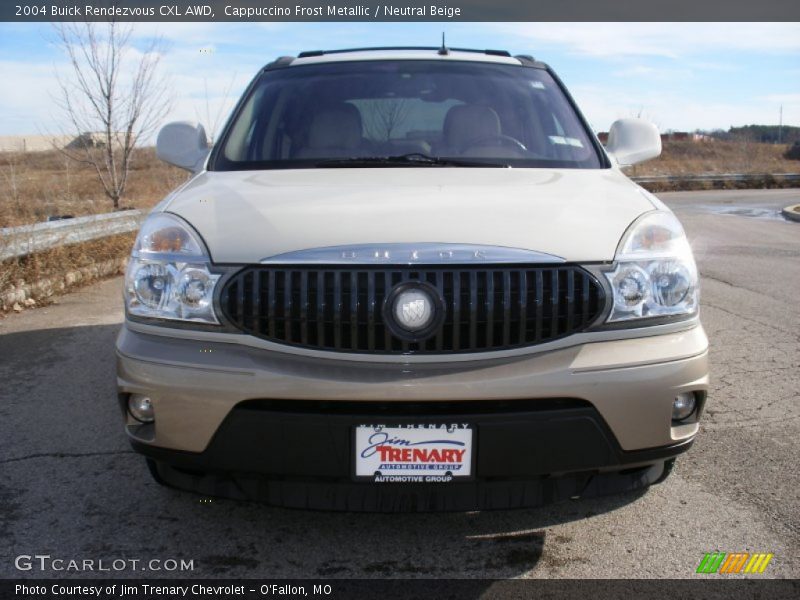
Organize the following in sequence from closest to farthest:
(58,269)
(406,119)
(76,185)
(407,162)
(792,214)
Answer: (407,162) → (406,119) → (58,269) → (792,214) → (76,185)

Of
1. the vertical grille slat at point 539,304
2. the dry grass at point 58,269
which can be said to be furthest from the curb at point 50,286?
the vertical grille slat at point 539,304

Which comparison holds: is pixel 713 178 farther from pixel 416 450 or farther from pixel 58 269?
pixel 416 450

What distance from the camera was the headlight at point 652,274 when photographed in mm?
Answer: 2539

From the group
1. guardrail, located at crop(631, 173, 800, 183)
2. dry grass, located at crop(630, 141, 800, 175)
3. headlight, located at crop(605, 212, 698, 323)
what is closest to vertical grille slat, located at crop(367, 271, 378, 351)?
headlight, located at crop(605, 212, 698, 323)

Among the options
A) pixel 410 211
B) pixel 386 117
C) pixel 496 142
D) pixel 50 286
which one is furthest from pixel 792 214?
pixel 410 211

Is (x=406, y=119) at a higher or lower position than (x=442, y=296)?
higher

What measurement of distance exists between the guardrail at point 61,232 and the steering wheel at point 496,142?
477 cm

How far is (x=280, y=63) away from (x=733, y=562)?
127 inches

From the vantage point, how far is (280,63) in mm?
4215

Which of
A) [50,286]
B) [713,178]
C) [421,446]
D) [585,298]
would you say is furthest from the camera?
[713,178]

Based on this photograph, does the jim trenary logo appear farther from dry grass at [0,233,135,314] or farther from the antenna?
dry grass at [0,233,135,314]

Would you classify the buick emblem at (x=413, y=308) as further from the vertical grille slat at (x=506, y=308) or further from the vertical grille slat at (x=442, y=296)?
the vertical grille slat at (x=506, y=308)

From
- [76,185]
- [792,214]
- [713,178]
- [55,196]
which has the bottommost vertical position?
[713,178]

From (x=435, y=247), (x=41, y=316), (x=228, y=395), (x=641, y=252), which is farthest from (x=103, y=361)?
(x=641, y=252)
